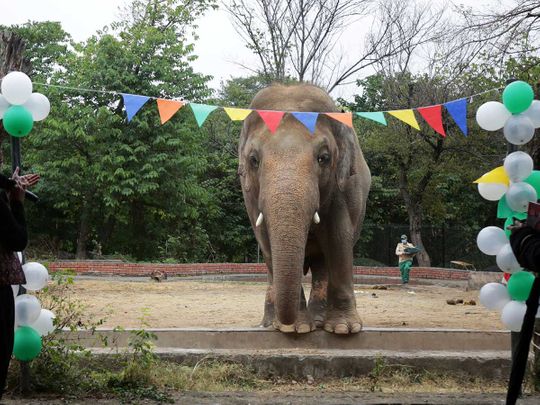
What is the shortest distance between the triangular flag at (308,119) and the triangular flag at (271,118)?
0.64 feet

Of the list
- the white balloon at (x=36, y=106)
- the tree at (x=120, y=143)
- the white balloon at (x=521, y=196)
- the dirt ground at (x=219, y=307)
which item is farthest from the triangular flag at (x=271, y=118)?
the tree at (x=120, y=143)

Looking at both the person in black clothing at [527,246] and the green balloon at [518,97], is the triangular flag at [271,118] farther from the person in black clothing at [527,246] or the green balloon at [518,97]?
the person in black clothing at [527,246]

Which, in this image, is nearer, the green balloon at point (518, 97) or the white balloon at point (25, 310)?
the white balloon at point (25, 310)

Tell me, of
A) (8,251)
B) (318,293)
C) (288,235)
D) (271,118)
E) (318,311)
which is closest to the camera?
(8,251)

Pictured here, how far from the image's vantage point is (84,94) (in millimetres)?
24734

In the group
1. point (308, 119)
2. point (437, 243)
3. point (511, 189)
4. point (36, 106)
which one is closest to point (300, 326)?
point (308, 119)

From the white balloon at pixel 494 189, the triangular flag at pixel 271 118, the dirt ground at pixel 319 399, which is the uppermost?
the triangular flag at pixel 271 118

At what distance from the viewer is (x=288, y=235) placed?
6609mm

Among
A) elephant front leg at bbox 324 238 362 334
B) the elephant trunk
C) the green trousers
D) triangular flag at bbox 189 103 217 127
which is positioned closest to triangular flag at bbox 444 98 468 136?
the elephant trunk

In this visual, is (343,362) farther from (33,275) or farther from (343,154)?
(33,275)

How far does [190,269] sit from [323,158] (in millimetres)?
14974

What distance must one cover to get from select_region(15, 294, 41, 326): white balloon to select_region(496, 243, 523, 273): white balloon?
3.60 metres

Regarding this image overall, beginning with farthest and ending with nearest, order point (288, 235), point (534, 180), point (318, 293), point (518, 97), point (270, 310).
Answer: point (318, 293)
point (270, 310)
point (288, 235)
point (518, 97)
point (534, 180)

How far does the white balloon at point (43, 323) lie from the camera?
5.25 metres
